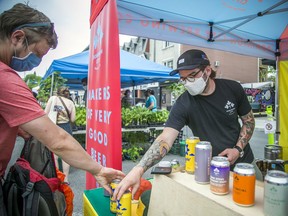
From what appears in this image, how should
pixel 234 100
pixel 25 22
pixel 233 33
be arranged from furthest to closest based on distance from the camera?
pixel 233 33, pixel 234 100, pixel 25 22

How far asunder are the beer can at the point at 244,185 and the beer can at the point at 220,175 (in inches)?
2.4

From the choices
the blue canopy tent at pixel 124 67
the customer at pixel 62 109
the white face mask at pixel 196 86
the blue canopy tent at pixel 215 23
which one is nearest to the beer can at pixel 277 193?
the white face mask at pixel 196 86

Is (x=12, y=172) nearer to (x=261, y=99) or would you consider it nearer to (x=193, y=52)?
(x=193, y=52)

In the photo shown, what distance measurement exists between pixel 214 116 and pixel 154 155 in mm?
682

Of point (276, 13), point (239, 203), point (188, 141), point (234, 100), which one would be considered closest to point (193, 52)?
point (234, 100)

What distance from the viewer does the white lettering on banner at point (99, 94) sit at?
170 centimetres

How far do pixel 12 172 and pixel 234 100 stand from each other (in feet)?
5.68

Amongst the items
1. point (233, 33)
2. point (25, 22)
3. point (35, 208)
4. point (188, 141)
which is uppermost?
point (233, 33)

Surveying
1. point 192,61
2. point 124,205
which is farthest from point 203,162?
point 192,61

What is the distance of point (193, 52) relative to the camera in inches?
70.7

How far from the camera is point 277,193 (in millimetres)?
712

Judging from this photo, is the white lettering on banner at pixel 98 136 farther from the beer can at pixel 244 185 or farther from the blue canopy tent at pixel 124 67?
the blue canopy tent at pixel 124 67

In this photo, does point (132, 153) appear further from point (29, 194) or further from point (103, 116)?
point (29, 194)

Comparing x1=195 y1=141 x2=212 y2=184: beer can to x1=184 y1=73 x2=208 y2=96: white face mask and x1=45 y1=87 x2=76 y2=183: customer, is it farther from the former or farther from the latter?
x1=45 y1=87 x2=76 y2=183: customer
